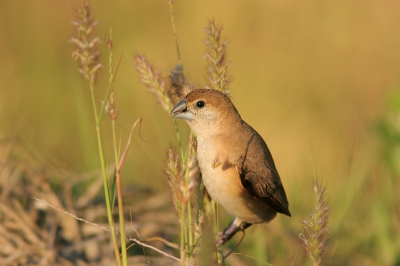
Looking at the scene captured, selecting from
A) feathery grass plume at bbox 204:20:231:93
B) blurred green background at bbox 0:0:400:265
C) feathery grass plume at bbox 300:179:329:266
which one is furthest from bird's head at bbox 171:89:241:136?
blurred green background at bbox 0:0:400:265

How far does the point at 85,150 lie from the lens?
529cm

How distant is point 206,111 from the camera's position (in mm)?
3645

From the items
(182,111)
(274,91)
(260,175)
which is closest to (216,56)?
(182,111)

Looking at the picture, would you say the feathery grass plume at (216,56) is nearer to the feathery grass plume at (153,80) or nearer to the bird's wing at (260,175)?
the feathery grass plume at (153,80)

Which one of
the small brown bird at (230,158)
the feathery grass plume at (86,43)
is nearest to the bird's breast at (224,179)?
the small brown bird at (230,158)

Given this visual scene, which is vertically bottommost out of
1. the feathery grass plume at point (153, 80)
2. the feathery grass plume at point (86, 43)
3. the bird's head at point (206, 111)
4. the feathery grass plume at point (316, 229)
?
the feathery grass plume at point (316, 229)

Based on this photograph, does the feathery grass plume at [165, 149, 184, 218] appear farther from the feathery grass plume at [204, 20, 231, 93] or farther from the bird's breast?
the bird's breast

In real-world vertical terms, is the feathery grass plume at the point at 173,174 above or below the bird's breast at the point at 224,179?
above

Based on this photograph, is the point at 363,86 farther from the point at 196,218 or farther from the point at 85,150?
the point at 196,218

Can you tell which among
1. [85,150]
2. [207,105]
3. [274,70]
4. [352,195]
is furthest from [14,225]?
[274,70]

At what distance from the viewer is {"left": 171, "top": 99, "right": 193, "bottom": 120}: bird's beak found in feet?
11.5

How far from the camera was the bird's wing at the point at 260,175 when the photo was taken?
356 cm

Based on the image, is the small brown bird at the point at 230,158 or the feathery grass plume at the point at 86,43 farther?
the small brown bird at the point at 230,158

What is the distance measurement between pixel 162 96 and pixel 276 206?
110cm
